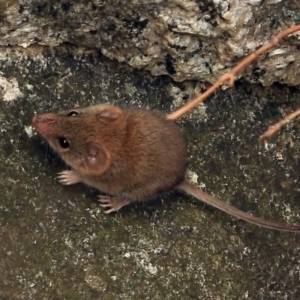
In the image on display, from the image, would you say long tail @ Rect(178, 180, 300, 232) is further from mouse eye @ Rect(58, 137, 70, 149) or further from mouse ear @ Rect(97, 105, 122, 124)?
mouse eye @ Rect(58, 137, 70, 149)

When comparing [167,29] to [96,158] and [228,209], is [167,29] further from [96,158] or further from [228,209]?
[228,209]

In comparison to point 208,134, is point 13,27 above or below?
above

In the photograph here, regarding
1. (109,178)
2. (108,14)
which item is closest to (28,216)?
(109,178)

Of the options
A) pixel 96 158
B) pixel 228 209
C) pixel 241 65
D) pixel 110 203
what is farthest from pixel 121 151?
pixel 241 65

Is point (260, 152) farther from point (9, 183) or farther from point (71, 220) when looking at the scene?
point (9, 183)

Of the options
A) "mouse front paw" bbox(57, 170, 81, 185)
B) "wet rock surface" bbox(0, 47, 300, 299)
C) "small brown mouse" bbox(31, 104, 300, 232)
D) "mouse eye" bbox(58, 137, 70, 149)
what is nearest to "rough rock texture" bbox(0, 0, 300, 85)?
"wet rock surface" bbox(0, 47, 300, 299)

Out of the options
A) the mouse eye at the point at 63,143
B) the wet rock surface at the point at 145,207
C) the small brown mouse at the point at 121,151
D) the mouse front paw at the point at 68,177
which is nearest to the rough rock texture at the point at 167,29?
the wet rock surface at the point at 145,207

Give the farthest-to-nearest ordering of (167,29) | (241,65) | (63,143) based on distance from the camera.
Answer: (63,143) < (167,29) < (241,65)
